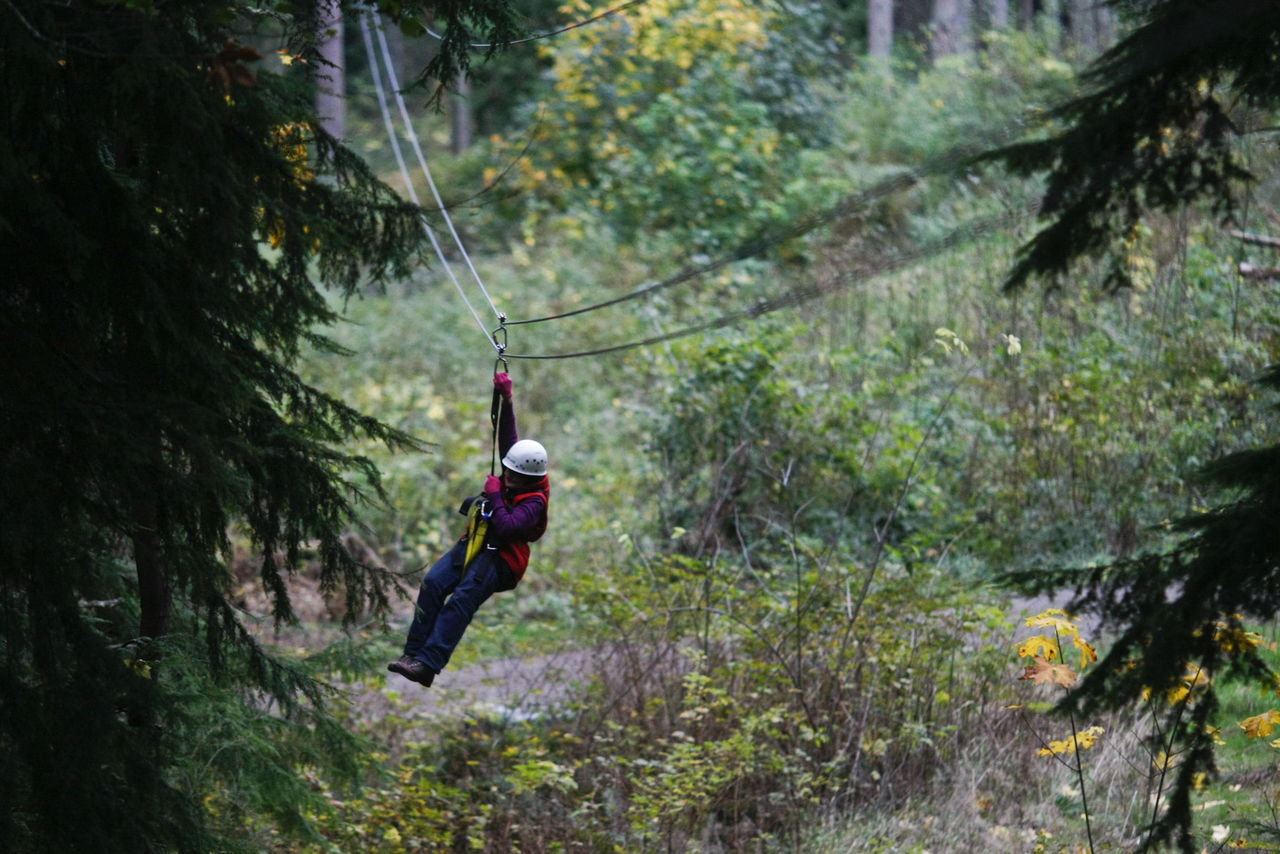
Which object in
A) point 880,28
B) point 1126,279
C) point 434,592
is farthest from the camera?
point 880,28

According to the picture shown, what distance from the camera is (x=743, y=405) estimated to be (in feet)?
38.3

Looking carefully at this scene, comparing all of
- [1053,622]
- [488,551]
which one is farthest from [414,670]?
[1053,622]

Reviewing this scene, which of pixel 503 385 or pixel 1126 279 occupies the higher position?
pixel 1126 279

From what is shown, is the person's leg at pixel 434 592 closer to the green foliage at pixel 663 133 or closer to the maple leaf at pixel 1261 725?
the maple leaf at pixel 1261 725

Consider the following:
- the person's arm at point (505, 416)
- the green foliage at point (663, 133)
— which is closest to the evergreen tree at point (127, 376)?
the person's arm at point (505, 416)

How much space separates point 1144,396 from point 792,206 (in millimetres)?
8685

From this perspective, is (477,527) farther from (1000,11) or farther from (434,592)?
(1000,11)

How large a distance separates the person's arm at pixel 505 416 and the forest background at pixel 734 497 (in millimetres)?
487

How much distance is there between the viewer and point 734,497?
11.1 metres

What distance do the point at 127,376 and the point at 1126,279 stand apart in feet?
13.2

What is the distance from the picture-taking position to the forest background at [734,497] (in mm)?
5988

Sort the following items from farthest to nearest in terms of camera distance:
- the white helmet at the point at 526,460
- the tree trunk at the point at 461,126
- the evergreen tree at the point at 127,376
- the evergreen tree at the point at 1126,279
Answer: the tree trunk at the point at 461,126, the white helmet at the point at 526,460, the evergreen tree at the point at 1126,279, the evergreen tree at the point at 127,376

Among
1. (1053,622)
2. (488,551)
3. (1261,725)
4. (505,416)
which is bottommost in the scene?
(1261,725)

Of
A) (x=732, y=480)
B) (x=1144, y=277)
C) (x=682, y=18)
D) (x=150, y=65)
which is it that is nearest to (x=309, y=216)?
(x=150, y=65)
